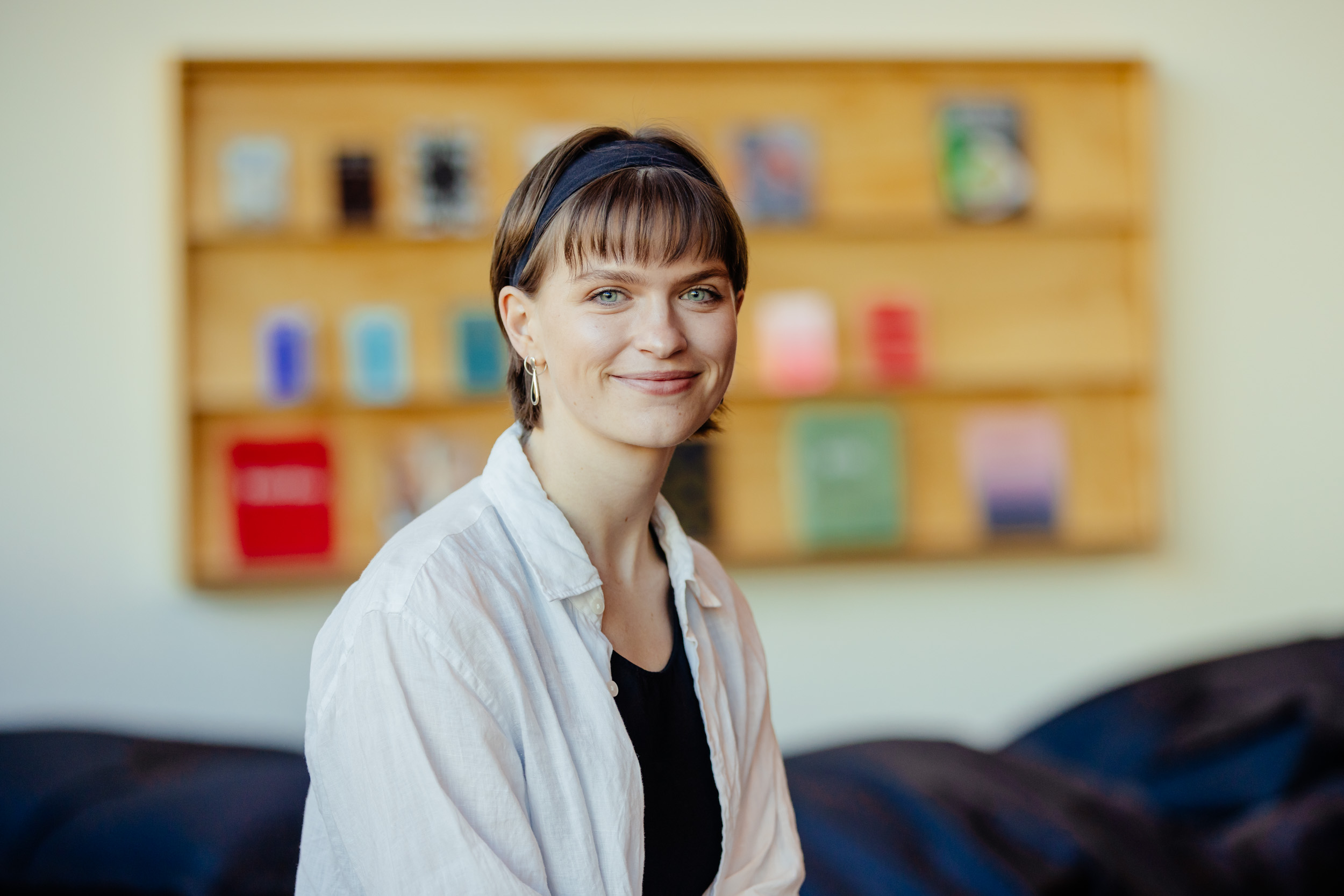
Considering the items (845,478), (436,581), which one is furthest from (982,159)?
(436,581)

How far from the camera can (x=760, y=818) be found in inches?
56.6

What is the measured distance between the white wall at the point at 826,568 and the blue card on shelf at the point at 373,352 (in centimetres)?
44

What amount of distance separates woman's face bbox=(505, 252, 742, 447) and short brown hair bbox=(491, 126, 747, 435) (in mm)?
16

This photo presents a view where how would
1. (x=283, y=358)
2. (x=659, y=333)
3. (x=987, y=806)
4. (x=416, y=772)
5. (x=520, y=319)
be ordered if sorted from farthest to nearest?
1. (x=283, y=358)
2. (x=987, y=806)
3. (x=520, y=319)
4. (x=659, y=333)
5. (x=416, y=772)

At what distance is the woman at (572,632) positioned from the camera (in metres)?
1.04

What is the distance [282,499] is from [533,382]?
2.09 m

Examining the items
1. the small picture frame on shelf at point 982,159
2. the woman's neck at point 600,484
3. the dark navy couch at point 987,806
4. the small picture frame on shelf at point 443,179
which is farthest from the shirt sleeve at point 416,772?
the small picture frame on shelf at point 982,159

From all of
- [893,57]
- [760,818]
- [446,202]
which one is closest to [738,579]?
[446,202]

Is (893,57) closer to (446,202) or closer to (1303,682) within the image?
(446,202)

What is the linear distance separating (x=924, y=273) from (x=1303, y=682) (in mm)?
1489

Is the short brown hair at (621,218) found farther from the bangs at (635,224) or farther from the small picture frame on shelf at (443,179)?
the small picture frame on shelf at (443,179)

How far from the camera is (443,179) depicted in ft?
10.7

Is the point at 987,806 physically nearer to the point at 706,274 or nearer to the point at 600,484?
the point at 600,484

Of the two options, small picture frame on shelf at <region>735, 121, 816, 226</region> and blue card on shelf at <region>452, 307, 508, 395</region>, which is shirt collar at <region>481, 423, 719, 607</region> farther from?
small picture frame on shelf at <region>735, 121, 816, 226</region>
